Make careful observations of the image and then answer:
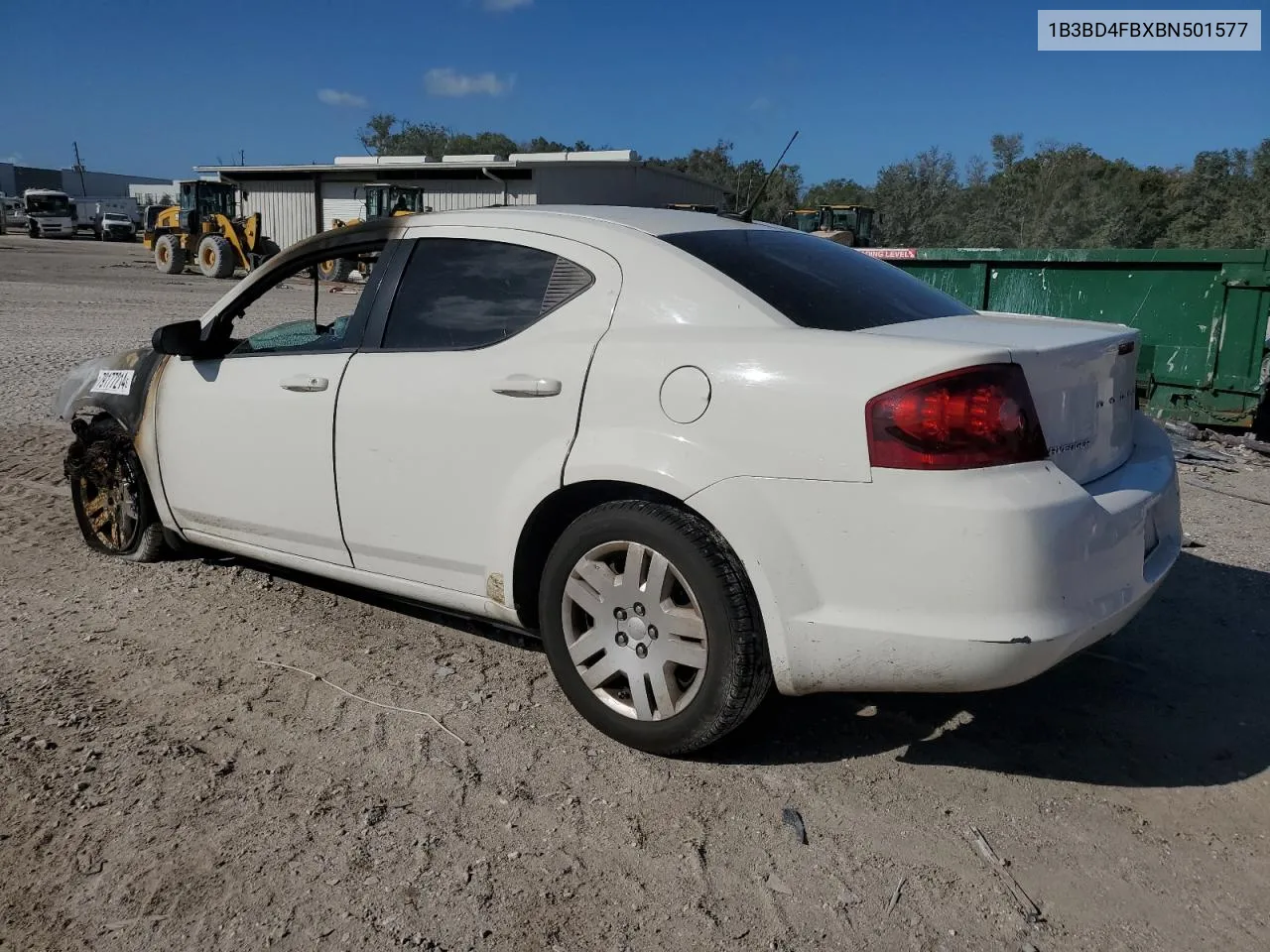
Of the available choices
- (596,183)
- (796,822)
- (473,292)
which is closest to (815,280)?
(473,292)

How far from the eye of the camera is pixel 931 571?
2549 mm

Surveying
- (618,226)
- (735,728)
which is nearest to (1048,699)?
(735,728)

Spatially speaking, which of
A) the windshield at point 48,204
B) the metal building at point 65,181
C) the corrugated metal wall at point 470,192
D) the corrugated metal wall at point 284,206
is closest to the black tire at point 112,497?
the corrugated metal wall at point 470,192

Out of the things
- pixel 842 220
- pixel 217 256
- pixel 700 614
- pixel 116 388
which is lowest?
pixel 700 614

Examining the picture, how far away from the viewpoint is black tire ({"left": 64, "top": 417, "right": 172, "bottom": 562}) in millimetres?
4660

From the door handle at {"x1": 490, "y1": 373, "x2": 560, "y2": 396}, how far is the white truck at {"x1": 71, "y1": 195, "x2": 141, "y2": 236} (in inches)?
2429

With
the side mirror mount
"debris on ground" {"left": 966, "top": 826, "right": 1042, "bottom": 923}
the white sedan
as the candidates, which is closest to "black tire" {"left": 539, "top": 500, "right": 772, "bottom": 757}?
the white sedan

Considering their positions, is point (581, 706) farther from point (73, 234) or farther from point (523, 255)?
point (73, 234)

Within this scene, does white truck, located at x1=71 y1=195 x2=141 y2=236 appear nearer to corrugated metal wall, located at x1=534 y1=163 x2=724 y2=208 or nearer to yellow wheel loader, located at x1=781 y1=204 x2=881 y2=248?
corrugated metal wall, located at x1=534 y1=163 x2=724 y2=208

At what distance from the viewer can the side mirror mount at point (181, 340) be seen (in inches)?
165

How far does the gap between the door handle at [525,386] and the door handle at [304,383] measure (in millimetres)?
821

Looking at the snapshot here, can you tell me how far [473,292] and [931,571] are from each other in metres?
1.84

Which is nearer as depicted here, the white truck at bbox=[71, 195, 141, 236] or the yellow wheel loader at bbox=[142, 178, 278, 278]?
the yellow wheel loader at bbox=[142, 178, 278, 278]

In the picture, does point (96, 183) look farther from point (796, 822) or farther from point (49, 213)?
point (796, 822)
